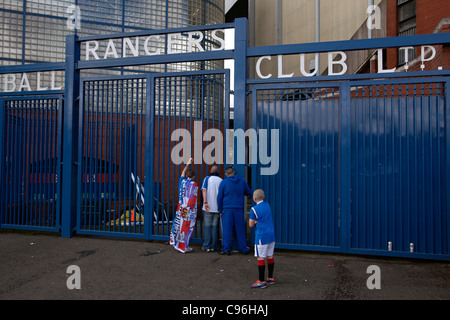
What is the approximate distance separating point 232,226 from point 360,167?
102 inches

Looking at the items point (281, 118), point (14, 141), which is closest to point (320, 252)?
point (281, 118)

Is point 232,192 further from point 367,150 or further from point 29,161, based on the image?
point 29,161

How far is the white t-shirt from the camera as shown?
673cm

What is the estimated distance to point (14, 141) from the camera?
839cm

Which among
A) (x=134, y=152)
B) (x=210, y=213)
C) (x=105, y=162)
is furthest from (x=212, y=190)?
(x=105, y=162)

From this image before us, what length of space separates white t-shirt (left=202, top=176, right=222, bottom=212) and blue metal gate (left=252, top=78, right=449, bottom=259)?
745 mm

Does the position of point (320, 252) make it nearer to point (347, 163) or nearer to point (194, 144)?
point (347, 163)

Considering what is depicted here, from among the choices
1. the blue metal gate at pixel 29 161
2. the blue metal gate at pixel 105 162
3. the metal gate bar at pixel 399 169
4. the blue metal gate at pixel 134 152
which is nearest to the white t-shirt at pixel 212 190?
the blue metal gate at pixel 134 152

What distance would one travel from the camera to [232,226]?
6605 mm

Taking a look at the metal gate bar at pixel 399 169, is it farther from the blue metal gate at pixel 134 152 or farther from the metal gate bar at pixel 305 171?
the blue metal gate at pixel 134 152

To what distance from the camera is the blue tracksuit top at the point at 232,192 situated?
650cm

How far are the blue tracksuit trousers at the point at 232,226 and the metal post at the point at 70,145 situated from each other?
3606 millimetres

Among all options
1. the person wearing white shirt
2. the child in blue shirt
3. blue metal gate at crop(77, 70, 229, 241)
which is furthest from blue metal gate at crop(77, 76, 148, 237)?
the child in blue shirt
